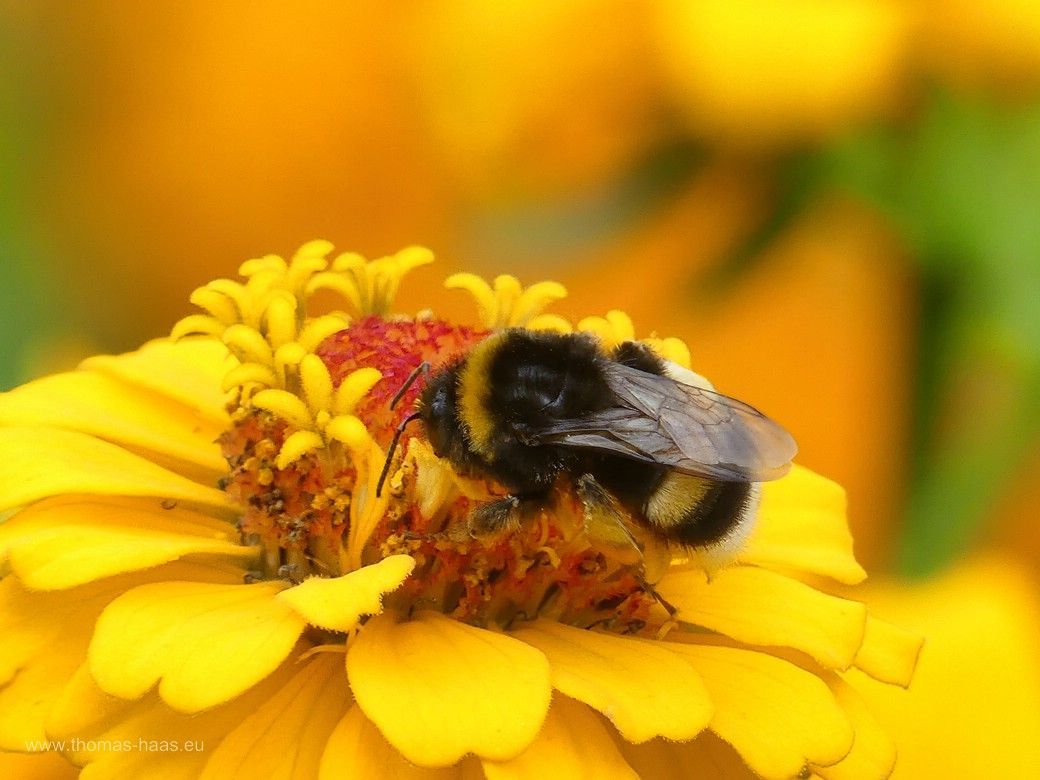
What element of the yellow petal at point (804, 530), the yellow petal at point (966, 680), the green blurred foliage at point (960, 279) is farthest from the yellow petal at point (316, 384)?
the green blurred foliage at point (960, 279)

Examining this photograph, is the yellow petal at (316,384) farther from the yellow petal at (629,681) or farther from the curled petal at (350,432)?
the yellow petal at (629,681)

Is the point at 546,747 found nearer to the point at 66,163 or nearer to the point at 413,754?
the point at 413,754

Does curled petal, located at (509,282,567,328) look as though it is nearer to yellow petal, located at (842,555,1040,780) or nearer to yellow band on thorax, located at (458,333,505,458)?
yellow band on thorax, located at (458,333,505,458)

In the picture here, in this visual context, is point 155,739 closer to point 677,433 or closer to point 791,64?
point 677,433

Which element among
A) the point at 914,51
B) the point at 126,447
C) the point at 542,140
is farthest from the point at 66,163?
the point at 914,51

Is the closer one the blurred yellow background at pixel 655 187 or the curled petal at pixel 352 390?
the curled petal at pixel 352 390

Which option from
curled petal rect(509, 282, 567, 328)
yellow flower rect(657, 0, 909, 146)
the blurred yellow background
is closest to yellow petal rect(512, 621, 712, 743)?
curled petal rect(509, 282, 567, 328)
